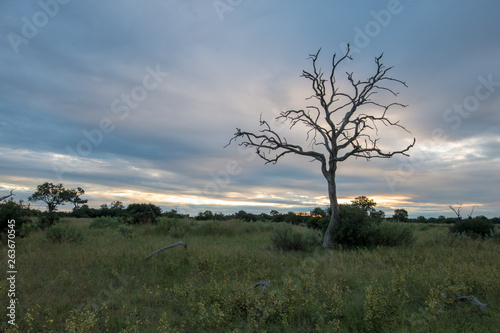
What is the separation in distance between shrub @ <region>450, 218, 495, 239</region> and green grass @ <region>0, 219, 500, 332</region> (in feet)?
19.2

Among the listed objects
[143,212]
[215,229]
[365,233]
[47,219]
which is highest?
[47,219]

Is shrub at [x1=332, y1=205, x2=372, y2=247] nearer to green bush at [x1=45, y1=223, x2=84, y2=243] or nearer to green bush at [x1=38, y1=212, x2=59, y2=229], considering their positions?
green bush at [x1=45, y1=223, x2=84, y2=243]

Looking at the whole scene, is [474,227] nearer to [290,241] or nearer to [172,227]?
[290,241]

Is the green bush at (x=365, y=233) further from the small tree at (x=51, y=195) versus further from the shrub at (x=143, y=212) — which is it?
the small tree at (x=51, y=195)

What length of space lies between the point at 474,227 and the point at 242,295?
14672 mm

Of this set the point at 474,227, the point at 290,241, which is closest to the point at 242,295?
the point at 290,241

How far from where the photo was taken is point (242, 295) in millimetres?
5754

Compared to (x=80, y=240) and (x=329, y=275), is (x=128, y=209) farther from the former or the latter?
(x=329, y=275)

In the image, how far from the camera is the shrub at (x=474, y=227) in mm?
14555

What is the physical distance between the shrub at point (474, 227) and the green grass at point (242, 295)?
19.2ft

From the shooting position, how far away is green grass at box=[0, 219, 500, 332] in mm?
4965

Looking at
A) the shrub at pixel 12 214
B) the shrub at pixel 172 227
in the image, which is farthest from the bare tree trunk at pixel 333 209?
the shrub at pixel 12 214

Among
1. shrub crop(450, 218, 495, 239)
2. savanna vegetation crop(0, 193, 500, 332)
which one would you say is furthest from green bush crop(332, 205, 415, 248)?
shrub crop(450, 218, 495, 239)

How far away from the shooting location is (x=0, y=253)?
32.6ft
